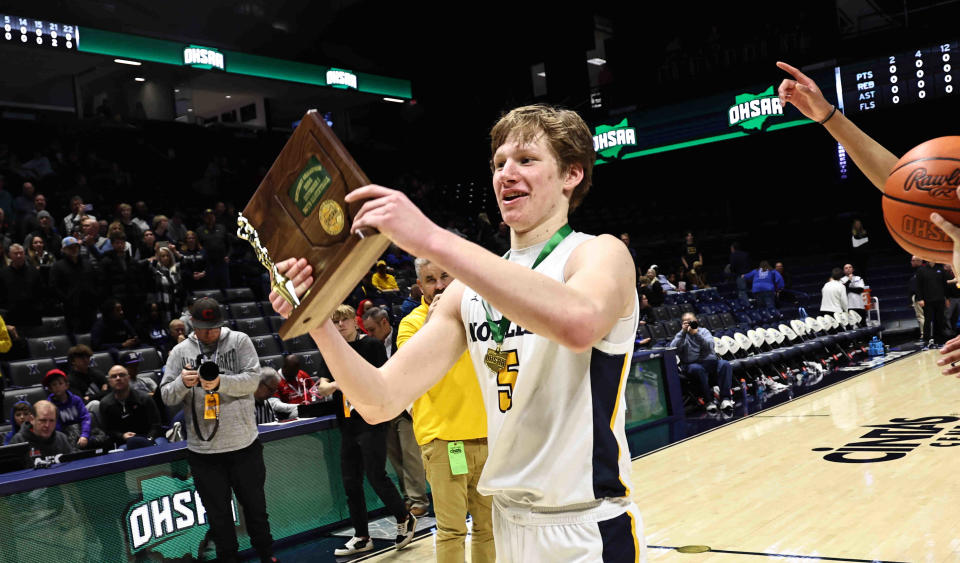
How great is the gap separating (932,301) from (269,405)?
41.7 ft

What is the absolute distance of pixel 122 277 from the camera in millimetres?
9930

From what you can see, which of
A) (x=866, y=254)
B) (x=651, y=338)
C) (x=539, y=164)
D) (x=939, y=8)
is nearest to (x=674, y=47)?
(x=939, y=8)

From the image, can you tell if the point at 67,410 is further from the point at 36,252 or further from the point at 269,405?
the point at 36,252

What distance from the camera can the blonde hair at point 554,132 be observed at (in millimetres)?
1733

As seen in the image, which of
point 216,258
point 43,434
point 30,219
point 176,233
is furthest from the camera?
point 176,233

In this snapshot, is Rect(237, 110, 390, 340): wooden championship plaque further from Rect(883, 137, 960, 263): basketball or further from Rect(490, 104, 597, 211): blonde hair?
Rect(883, 137, 960, 263): basketball

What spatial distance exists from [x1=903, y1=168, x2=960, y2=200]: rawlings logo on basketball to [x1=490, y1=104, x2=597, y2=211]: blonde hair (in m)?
1.22

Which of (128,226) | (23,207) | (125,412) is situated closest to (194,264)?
(128,226)

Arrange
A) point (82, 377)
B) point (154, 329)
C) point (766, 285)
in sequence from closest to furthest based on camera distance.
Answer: point (82, 377) → point (154, 329) → point (766, 285)

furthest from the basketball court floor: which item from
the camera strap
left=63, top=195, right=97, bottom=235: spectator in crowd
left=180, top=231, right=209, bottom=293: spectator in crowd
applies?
left=63, top=195, right=97, bottom=235: spectator in crowd

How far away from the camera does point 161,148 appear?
17.1m

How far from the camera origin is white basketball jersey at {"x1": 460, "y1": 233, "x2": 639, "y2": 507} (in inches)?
66.4

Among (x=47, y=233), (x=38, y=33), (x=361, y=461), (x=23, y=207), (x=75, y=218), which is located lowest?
(x=361, y=461)

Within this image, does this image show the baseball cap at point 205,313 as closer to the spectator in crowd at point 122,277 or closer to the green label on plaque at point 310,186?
the green label on plaque at point 310,186
